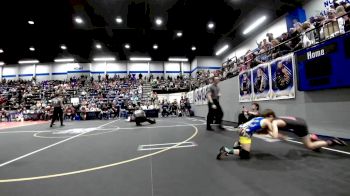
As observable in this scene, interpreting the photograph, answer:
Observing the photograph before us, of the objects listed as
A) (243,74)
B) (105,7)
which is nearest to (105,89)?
(105,7)

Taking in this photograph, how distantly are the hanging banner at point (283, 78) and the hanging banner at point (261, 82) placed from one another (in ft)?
0.90

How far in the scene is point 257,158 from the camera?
3.43m

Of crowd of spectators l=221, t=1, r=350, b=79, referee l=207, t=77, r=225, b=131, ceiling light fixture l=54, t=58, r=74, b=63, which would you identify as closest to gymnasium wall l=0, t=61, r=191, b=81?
ceiling light fixture l=54, t=58, r=74, b=63

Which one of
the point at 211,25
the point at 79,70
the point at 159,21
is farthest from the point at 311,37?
the point at 79,70

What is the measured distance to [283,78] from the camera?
21.4ft

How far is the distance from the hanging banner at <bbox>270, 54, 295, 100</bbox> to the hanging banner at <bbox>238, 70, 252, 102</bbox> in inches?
58.8

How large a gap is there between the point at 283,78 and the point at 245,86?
8.18ft

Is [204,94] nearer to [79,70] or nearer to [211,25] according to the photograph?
[211,25]

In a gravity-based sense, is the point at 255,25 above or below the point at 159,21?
below

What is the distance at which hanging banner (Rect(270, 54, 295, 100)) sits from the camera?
20.3 feet

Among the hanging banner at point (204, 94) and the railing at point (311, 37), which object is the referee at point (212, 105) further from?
the hanging banner at point (204, 94)

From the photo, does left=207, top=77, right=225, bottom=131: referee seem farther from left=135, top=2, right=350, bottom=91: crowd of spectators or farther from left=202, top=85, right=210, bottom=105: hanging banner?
left=202, top=85, right=210, bottom=105: hanging banner

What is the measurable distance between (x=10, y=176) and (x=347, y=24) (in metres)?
7.31

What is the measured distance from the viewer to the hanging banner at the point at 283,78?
618cm
